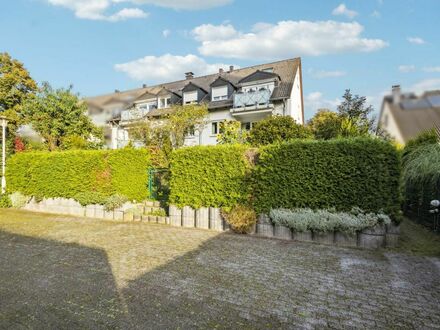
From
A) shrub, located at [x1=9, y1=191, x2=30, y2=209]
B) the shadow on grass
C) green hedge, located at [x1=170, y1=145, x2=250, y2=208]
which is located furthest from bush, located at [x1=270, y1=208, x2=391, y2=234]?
shrub, located at [x1=9, y1=191, x2=30, y2=209]

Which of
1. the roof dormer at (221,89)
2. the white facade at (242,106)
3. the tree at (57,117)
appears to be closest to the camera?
the tree at (57,117)

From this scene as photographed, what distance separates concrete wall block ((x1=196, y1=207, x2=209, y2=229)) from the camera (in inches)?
340

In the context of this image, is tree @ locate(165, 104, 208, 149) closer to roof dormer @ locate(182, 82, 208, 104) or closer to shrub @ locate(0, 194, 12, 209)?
roof dormer @ locate(182, 82, 208, 104)

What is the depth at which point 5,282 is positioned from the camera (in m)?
4.53

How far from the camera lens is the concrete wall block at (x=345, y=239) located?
679cm

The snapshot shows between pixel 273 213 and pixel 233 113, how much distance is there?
15.8 metres

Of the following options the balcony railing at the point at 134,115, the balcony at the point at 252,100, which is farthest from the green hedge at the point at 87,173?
the balcony at the point at 252,100

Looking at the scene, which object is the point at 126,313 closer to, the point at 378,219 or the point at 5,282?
the point at 5,282

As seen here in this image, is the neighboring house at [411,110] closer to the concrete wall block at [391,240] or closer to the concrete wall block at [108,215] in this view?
the concrete wall block at [391,240]

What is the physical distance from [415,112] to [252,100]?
66.1 ft

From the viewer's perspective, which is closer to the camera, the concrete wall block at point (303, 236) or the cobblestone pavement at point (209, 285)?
the cobblestone pavement at point (209, 285)

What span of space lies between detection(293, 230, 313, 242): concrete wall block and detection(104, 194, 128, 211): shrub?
22.0 ft

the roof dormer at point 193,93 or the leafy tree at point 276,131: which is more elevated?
the roof dormer at point 193,93

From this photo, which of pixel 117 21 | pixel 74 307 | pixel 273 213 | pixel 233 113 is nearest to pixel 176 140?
pixel 233 113
